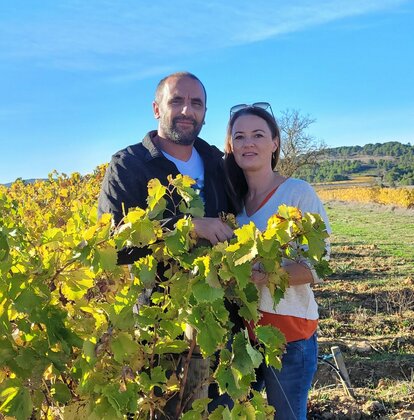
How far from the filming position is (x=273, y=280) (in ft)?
5.09

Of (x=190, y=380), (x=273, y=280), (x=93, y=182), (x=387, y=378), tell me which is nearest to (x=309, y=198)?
(x=273, y=280)

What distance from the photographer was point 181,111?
2.49 m

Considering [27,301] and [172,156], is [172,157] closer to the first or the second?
[172,156]

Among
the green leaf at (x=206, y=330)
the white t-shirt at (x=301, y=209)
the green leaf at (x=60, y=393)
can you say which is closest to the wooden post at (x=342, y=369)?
the white t-shirt at (x=301, y=209)

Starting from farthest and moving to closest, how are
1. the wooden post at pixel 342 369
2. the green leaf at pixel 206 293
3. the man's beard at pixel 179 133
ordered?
the wooden post at pixel 342 369 < the man's beard at pixel 179 133 < the green leaf at pixel 206 293

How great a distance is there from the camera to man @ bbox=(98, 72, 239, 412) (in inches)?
88.0

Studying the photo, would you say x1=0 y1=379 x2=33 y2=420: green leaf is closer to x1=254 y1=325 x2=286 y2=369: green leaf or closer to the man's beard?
x1=254 y1=325 x2=286 y2=369: green leaf

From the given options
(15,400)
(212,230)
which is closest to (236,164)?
(212,230)

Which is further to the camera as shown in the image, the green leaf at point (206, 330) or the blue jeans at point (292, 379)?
the blue jeans at point (292, 379)

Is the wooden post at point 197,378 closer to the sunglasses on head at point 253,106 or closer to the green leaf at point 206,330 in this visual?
the green leaf at point 206,330

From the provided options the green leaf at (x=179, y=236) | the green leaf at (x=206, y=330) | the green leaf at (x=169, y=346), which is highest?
the green leaf at (x=179, y=236)

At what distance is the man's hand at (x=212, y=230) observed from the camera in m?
1.62

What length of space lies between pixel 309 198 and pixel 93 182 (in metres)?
5.77

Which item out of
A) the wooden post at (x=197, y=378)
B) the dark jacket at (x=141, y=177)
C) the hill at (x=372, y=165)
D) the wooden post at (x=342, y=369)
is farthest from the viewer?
the hill at (x=372, y=165)
